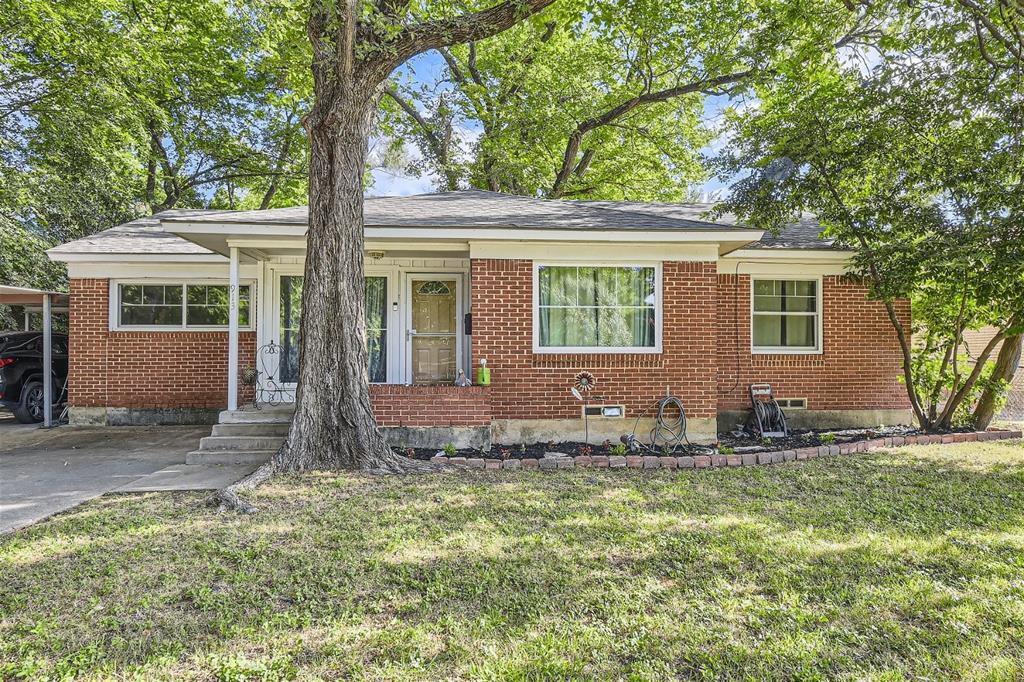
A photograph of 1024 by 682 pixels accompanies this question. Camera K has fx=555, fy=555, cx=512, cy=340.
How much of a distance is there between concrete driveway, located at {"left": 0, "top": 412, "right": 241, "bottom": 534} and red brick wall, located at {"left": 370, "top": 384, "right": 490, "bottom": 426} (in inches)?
79.3

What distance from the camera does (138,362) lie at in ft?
32.8

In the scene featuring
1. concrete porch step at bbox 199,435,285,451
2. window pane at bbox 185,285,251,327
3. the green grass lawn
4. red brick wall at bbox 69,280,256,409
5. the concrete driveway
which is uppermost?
window pane at bbox 185,285,251,327

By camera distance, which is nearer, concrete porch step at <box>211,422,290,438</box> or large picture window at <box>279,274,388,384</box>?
concrete porch step at <box>211,422,290,438</box>

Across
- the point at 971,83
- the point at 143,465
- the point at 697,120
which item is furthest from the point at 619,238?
the point at 697,120

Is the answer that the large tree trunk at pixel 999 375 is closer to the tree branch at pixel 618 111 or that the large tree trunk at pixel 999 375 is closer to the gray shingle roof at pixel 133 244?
the tree branch at pixel 618 111

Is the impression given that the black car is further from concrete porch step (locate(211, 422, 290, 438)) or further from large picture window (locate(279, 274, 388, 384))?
concrete porch step (locate(211, 422, 290, 438))

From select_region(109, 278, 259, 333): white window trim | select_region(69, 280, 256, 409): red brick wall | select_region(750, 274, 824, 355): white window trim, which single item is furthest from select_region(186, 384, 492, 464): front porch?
select_region(750, 274, 824, 355): white window trim

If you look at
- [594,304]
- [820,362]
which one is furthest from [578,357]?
[820,362]

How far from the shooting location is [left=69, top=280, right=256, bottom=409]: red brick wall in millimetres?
9859

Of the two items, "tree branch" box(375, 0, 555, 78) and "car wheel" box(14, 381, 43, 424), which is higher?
"tree branch" box(375, 0, 555, 78)

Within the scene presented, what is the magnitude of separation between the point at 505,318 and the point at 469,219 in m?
1.51

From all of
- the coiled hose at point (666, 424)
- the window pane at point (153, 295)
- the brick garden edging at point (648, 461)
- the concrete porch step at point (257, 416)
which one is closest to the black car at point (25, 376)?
the window pane at point (153, 295)

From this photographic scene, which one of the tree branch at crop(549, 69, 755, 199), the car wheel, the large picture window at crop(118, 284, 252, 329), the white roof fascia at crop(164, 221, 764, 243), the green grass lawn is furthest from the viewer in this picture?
the tree branch at crop(549, 69, 755, 199)

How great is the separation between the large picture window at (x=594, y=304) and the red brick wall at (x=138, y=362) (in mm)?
5542
